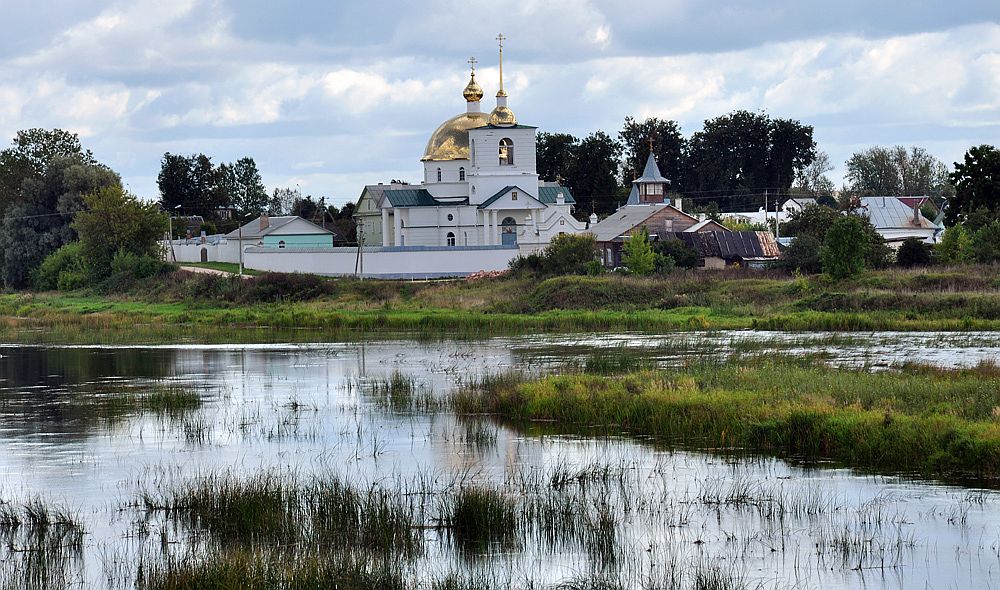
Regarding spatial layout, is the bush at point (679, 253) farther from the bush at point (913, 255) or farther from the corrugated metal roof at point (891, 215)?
the corrugated metal roof at point (891, 215)

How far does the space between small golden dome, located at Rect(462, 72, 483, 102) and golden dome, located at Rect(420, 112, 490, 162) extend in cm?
104

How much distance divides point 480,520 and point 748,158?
12004 cm

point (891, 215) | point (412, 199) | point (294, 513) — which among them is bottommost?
point (294, 513)

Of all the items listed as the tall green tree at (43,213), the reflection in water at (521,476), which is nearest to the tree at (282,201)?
the tall green tree at (43,213)

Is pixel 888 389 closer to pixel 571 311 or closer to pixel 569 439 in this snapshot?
pixel 569 439

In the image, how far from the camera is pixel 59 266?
268 ft

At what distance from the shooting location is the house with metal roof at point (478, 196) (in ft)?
270

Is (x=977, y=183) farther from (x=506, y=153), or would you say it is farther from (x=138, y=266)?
(x=138, y=266)

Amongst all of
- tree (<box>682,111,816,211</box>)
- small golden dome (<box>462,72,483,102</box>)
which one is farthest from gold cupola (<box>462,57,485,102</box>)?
tree (<box>682,111,816,211</box>)

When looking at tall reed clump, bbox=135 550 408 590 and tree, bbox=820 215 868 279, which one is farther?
tree, bbox=820 215 868 279

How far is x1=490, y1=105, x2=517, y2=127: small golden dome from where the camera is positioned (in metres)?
84.0

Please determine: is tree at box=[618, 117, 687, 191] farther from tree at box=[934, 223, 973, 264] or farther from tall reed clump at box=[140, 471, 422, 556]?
tall reed clump at box=[140, 471, 422, 556]

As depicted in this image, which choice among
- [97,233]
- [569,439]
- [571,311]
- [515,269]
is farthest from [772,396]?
[97,233]

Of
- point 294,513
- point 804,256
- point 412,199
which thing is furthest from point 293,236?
point 294,513
